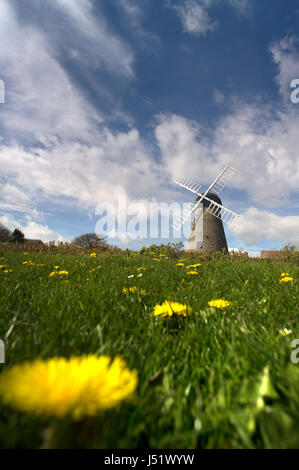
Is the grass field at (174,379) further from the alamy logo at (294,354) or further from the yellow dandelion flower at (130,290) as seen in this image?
the yellow dandelion flower at (130,290)

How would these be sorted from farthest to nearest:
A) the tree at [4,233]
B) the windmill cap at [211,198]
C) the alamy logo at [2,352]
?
the tree at [4,233], the windmill cap at [211,198], the alamy logo at [2,352]

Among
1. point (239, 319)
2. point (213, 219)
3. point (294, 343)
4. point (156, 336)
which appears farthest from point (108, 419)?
point (213, 219)

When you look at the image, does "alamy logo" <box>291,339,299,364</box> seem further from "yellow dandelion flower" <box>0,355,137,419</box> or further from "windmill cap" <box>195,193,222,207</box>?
"windmill cap" <box>195,193,222,207</box>

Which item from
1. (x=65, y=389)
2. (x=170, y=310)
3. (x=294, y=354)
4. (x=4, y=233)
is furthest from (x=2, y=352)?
(x=4, y=233)

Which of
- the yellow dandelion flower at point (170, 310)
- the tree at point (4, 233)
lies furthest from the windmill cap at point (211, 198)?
the yellow dandelion flower at point (170, 310)

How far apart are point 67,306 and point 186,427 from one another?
1194 mm

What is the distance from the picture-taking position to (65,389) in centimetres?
57

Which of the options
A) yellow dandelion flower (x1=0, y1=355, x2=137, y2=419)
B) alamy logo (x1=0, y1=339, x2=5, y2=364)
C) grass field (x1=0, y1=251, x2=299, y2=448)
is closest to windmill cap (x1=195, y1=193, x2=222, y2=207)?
grass field (x1=0, y1=251, x2=299, y2=448)

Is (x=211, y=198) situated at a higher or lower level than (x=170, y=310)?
higher

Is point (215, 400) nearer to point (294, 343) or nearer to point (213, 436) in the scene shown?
point (213, 436)

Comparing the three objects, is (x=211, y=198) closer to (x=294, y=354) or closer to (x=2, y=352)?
(x=294, y=354)

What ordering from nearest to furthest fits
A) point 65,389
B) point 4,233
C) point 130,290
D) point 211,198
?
A: point 65,389, point 130,290, point 211,198, point 4,233

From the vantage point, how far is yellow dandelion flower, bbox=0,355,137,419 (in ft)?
1.79

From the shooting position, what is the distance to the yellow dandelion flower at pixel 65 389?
1.79 feet
